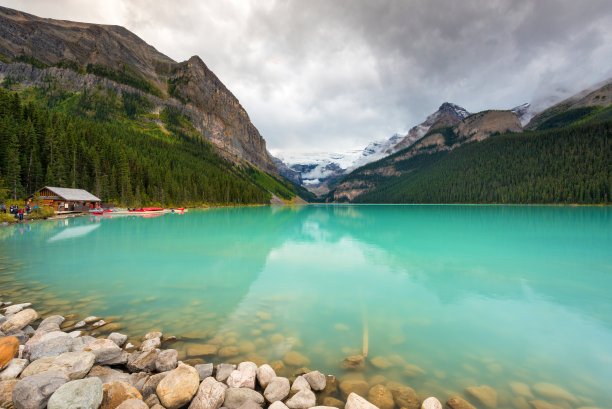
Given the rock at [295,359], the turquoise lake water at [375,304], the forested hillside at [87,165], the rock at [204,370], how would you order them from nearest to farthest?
the rock at [204,370] < the rock at [295,359] < the turquoise lake water at [375,304] < the forested hillside at [87,165]

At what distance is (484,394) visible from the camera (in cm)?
656

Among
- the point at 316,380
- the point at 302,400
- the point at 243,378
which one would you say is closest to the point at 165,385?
the point at 243,378

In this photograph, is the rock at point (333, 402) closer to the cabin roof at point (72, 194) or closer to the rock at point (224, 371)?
the rock at point (224, 371)

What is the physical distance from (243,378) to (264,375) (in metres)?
0.50

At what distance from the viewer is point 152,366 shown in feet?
23.1

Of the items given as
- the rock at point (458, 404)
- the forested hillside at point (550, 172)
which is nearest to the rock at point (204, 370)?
the rock at point (458, 404)

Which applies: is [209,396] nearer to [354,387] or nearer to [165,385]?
[165,385]

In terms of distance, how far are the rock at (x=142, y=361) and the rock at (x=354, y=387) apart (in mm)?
4821

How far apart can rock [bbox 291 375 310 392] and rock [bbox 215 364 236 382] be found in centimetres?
162

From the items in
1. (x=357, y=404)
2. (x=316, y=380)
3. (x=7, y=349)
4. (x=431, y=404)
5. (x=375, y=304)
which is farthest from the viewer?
(x=375, y=304)

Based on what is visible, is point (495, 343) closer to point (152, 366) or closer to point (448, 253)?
point (152, 366)

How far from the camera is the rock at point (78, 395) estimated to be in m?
4.91

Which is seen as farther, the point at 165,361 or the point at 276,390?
the point at 165,361

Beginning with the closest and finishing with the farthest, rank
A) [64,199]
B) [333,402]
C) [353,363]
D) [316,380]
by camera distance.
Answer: [333,402] → [316,380] → [353,363] → [64,199]
